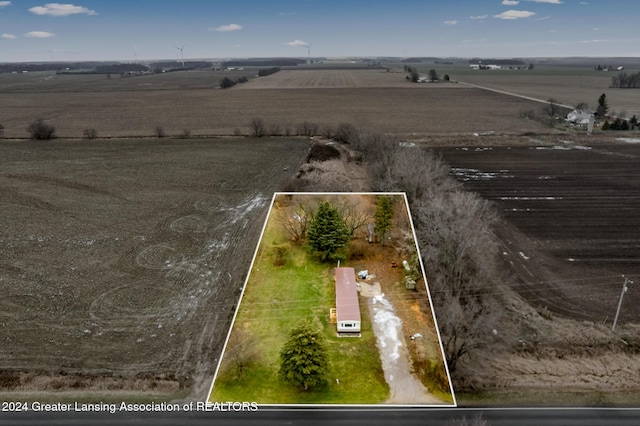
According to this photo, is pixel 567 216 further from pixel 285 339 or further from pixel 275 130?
pixel 275 130

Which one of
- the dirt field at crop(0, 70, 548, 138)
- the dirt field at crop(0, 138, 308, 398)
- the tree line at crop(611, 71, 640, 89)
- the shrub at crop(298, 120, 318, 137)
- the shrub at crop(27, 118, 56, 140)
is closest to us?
the dirt field at crop(0, 138, 308, 398)

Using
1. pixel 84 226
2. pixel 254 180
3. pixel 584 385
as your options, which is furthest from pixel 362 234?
pixel 254 180

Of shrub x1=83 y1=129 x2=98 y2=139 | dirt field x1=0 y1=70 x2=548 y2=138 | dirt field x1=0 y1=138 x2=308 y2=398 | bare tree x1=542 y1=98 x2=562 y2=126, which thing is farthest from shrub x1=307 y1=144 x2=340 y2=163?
bare tree x1=542 y1=98 x2=562 y2=126

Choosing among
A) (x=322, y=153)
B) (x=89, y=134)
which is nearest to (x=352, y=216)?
(x=322, y=153)

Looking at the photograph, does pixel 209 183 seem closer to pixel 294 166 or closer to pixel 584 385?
pixel 294 166

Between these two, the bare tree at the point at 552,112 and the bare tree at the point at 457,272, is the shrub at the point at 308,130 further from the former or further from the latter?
the bare tree at the point at 457,272

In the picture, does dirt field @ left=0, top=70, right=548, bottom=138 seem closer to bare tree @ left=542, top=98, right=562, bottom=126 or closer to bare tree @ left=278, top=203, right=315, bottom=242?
bare tree @ left=542, top=98, right=562, bottom=126
